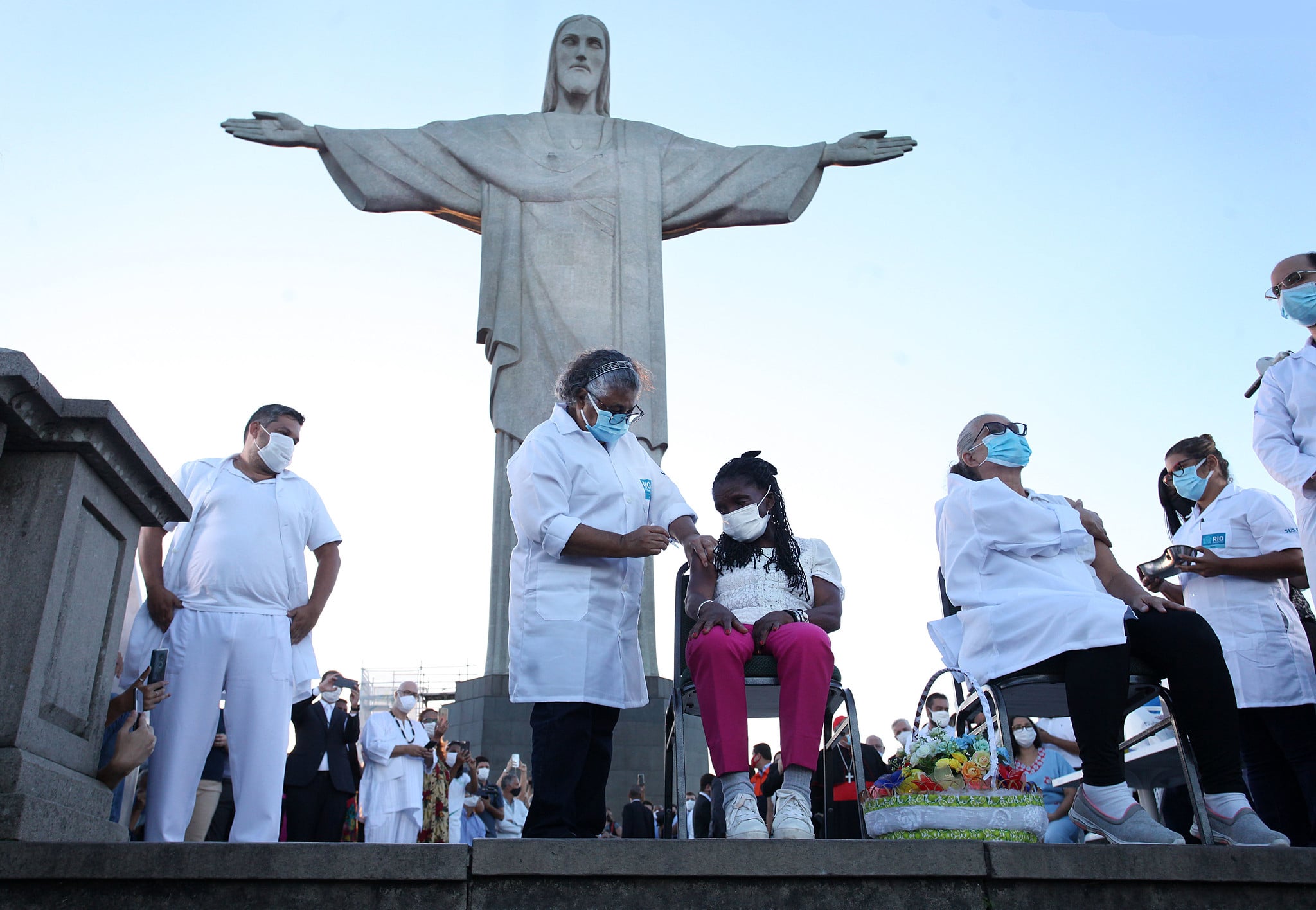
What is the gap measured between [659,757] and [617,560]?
5.63 meters

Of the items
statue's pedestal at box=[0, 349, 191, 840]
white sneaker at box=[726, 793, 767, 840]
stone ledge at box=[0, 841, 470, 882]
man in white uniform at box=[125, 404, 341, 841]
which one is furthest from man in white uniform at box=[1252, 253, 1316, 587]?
statue's pedestal at box=[0, 349, 191, 840]

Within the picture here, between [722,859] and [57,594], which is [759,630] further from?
[57,594]

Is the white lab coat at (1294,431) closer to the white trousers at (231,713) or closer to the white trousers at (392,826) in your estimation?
the white trousers at (231,713)

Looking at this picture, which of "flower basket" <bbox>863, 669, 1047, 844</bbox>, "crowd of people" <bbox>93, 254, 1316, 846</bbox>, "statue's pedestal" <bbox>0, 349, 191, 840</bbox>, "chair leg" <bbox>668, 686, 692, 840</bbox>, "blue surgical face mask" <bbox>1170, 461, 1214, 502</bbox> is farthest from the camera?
"blue surgical face mask" <bbox>1170, 461, 1214, 502</bbox>

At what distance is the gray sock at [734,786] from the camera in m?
3.25

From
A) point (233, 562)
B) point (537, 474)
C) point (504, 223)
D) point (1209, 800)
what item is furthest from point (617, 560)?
point (504, 223)

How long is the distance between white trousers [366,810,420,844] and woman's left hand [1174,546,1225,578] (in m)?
6.05

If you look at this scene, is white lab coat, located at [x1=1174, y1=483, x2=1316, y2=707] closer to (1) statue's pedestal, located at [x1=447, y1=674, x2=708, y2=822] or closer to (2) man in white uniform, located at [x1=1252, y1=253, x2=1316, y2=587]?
(2) man in white uniform, located at [x1=1252, y1=253, x2=1316, y2=587]

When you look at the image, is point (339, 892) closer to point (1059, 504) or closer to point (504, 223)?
point (1059, 504)

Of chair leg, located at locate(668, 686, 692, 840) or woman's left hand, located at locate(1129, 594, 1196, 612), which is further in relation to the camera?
woman's left hand, located at locate(1129, 594, 1196, 612)

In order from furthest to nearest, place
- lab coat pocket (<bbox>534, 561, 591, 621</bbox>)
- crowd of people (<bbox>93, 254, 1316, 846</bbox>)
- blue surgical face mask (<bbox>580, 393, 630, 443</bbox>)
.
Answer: blue surgical face mask (<bbox>580, 393, 630, 443</bbox>)
lab coat pocket (<bbox>534, 561, 591, 621</bbox>)
crowd of people (<bbox>93, 254, 1316, 846</bbox>)

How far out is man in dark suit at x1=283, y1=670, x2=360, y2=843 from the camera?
7.27m

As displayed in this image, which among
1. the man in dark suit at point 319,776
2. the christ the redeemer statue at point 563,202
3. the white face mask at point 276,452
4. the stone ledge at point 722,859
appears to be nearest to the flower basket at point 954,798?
the stone ledge at point 722,859

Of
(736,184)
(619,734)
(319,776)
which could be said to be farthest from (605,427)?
(736,184)
